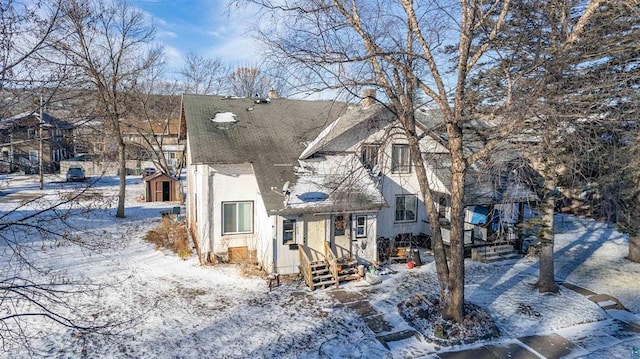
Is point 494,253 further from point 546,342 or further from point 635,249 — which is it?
point 546,342

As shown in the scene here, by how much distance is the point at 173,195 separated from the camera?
92.6ft

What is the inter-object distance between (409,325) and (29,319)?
9.88 metres

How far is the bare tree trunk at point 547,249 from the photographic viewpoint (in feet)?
41.5

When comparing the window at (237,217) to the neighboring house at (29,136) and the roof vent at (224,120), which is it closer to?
the roof vent at (224,120)

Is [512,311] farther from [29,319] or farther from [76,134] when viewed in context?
[29,319]

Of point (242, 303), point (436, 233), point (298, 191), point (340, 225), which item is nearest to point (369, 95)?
point (436, 233)

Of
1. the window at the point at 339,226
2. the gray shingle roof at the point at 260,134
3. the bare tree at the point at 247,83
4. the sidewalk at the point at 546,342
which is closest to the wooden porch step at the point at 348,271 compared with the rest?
the window at the point at 339,226

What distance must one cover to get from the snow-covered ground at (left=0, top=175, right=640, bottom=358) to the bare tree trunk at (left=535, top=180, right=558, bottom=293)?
407mm

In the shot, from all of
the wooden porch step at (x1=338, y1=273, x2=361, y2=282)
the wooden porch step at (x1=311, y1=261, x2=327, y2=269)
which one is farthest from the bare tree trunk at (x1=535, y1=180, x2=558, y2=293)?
the wooden porch step at (x1=311, y1=261, x2=327, y2=269)

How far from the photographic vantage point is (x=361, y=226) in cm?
1466

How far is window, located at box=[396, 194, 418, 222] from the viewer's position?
56.6 feet

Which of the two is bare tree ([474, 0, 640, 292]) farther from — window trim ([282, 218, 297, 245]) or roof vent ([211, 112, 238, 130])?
roof vent ([211, 112, 238, 130])

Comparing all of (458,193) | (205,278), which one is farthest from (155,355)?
(458,193)

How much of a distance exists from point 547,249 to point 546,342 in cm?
422
